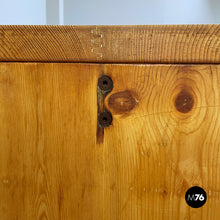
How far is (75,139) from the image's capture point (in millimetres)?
319

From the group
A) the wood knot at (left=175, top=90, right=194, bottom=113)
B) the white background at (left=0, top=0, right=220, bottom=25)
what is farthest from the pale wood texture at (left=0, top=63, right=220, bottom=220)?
the white background at (left=0, top=0, right=220, bottom=25)

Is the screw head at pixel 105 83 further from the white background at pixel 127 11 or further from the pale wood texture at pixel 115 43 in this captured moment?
the white background at pixel 127 11

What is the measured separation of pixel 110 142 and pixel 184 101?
0.12 m

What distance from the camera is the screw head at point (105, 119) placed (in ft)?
1.02

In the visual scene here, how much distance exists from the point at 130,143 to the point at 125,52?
0.13 metres

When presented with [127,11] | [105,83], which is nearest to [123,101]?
[105,83]

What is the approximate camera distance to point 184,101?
0.30 metres

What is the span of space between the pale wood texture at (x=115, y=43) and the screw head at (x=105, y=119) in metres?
0.08

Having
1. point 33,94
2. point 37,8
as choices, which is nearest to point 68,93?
point 33,94

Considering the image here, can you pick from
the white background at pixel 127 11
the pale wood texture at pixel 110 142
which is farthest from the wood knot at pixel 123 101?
the white background at pixel 127 11

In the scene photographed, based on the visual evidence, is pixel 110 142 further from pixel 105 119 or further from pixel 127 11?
pixel 127 11

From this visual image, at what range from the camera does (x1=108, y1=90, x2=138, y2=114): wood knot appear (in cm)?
31

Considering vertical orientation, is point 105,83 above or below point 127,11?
below

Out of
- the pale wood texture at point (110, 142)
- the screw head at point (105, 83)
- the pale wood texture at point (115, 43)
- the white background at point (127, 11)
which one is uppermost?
the white background at point (127, 11)
